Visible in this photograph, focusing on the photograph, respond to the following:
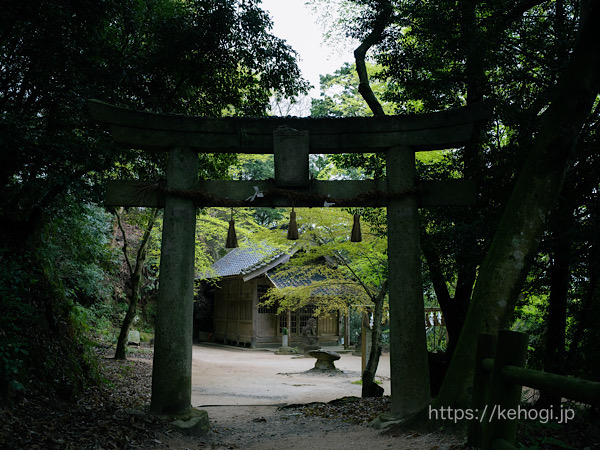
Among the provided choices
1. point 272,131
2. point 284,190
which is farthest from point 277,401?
point 272,131

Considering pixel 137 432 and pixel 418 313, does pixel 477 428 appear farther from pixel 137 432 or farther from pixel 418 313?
pixel 137 432

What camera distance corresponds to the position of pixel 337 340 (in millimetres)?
23500

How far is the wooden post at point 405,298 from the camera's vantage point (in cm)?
539

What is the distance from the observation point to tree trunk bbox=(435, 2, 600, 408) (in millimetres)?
3982

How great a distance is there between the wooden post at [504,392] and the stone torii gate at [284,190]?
8.81 ft

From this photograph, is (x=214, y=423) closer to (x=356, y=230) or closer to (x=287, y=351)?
(x=356, y=230)

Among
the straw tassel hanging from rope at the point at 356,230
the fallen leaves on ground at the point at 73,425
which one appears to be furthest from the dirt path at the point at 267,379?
the straw tassel hanging from rope at the point at 356,230

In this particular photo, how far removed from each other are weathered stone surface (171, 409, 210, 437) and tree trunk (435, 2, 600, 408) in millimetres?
2938

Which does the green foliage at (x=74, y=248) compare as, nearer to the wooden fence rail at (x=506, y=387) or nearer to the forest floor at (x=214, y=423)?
the forest floor at (x=214, y=423)

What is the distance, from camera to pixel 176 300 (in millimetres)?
5598

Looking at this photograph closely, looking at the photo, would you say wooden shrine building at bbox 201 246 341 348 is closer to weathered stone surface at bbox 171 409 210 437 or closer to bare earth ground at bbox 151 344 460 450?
bare earth ground at bbox 151 344 460 450

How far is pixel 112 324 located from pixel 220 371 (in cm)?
639

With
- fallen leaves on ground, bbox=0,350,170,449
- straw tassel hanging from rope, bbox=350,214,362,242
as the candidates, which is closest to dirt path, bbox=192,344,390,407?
fallen leaves on ground, bbox=0,350,170,449

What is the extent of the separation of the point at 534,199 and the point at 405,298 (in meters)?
2.01
